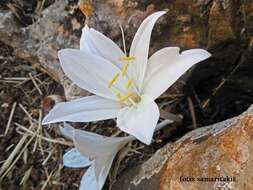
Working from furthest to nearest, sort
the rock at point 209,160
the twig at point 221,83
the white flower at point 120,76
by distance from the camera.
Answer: the twig at point 221,83, the white flower at point 120,76, the rock at point 209,160

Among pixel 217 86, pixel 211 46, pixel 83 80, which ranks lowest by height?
pixel 217 86

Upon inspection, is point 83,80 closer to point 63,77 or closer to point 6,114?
point 63,77

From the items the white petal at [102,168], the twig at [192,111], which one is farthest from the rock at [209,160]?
the twig at [192,111]

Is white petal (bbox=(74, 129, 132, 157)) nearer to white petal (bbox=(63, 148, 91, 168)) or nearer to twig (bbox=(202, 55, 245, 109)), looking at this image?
white petal (bbox=(63, 148, 91, 168))

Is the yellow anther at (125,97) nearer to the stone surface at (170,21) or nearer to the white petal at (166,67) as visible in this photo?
the white petal at (166,67)

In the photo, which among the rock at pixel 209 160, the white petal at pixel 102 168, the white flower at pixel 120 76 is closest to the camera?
the rock at pixel 209 160

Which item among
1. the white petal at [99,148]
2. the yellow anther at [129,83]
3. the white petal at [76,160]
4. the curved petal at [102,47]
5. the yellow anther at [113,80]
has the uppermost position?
the curved petal at [102,47]

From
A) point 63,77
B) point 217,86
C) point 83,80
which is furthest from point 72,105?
point 217,86

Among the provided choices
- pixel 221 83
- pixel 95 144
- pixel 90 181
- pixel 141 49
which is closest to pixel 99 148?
pixel 95 144
